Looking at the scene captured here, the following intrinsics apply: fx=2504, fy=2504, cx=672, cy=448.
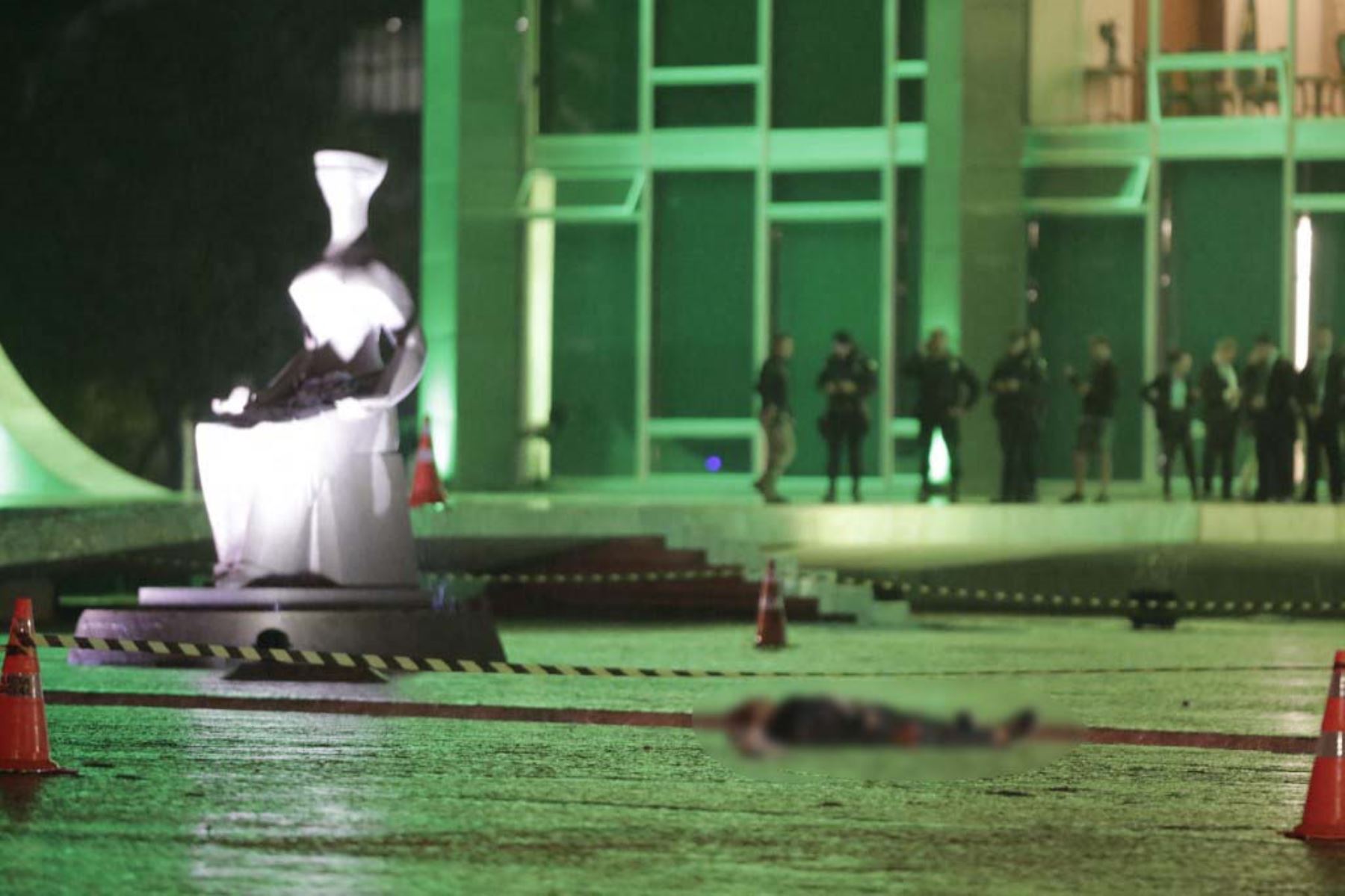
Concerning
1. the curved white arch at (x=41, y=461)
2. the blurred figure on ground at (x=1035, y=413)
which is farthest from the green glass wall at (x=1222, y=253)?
the curved white arch at (x=41, y=461)

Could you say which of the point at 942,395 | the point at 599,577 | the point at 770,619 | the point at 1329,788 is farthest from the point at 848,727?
the point at 942,395

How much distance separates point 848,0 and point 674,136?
2.67m

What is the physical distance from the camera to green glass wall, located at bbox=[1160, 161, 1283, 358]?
2962 cm

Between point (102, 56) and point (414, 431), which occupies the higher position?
point (102, 56)

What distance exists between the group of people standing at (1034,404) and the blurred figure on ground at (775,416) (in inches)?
0.4

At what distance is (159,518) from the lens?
875 inches

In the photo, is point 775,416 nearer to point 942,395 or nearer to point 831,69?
point 942,395

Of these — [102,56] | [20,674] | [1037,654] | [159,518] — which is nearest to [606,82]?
[102,56]

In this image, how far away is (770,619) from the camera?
18.4 m

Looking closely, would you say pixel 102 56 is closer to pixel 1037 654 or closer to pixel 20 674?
pixel 1037 654

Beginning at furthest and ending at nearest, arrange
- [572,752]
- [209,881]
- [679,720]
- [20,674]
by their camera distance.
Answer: [679,720] → [572,752] → [20,674] → [209,881]

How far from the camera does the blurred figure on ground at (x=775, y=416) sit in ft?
81.7

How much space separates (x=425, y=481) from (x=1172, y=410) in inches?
300

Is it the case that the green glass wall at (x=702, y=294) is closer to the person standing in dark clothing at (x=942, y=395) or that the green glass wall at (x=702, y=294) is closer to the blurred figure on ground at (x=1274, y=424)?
the person standing in dark clothing at (x=942, y=395)
